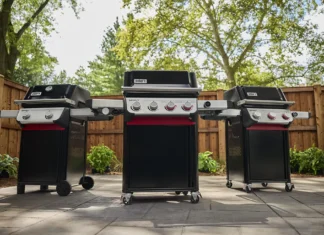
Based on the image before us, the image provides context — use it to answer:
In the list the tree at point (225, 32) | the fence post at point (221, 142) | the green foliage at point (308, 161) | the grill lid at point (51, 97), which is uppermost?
the tree at point (225, 32)

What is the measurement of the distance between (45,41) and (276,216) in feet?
42.8

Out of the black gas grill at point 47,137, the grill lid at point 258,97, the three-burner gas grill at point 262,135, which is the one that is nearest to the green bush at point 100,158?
the black gas grill at point 47,137

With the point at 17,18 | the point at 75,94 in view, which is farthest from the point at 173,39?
the point at 75,94

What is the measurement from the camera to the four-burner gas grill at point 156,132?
2.89m

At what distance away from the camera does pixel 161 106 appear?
9.38 feet

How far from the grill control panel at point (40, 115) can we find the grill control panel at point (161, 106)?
42.7 inches

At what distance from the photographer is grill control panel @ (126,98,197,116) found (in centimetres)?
284

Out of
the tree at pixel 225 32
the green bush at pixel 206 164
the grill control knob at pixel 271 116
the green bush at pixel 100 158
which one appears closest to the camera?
the grill control knob at pixel 271 116

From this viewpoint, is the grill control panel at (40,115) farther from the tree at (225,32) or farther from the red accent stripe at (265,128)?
the tree at (225,32)

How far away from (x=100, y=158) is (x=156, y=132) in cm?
490

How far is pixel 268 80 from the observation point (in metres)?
12.5

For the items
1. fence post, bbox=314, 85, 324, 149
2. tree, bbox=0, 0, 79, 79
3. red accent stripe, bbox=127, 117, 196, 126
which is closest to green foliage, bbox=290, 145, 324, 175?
fence post, bbox=314, 85, 324, 149

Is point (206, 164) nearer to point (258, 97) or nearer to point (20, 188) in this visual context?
point (258, 97)

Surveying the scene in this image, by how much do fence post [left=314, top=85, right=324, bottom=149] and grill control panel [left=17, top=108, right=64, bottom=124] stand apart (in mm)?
6398
